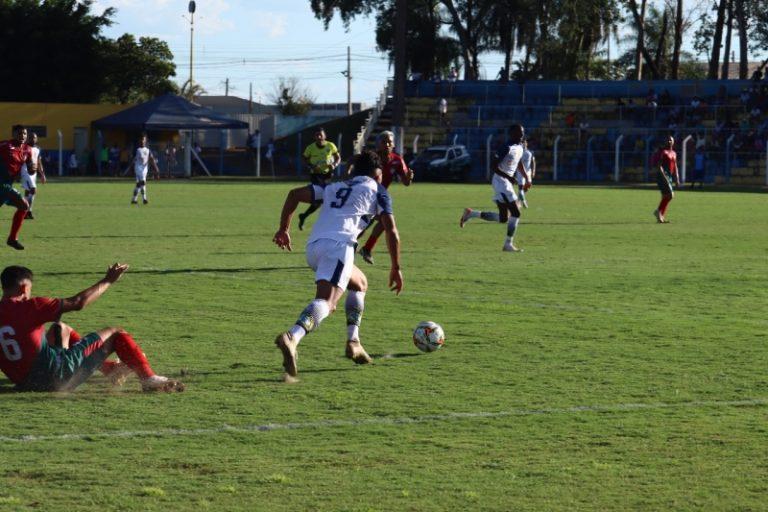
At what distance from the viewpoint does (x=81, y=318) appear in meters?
12.7

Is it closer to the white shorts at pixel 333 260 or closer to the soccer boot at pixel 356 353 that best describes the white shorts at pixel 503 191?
the soccer boot at pixel 356 353

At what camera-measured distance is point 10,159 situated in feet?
71.7

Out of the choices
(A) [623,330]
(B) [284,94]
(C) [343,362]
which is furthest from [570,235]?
(B) [284,94]

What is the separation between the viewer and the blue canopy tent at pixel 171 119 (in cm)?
6388

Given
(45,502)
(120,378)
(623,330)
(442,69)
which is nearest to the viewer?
(45,502)

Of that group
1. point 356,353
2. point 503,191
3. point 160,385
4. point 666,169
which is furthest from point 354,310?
point 666,169

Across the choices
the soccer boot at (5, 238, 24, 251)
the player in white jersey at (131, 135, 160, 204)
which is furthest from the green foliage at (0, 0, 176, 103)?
the soccer boot at (5, 238, 24, 251)

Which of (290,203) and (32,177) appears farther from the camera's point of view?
(32,177)

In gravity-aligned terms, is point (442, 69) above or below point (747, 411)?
above

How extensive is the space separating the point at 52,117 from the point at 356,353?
60755 millimetres

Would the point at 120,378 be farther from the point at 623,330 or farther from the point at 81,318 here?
the point at 623,330

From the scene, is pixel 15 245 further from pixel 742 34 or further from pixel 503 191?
pixel 742 34

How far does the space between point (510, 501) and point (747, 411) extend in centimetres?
276

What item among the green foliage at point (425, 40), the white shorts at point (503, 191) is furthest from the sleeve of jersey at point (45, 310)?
the green foliage at point (425, 40)
